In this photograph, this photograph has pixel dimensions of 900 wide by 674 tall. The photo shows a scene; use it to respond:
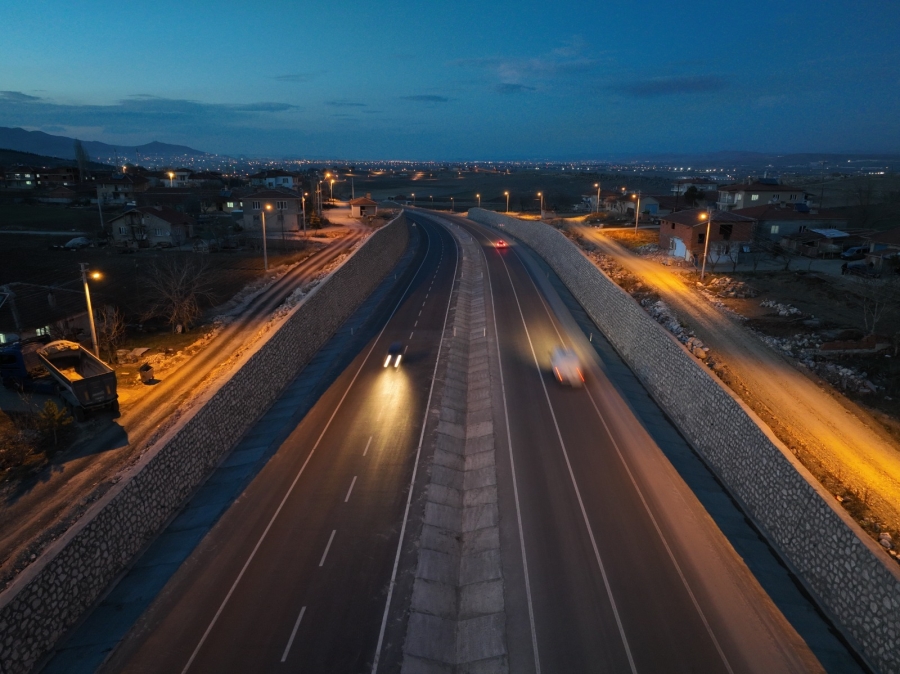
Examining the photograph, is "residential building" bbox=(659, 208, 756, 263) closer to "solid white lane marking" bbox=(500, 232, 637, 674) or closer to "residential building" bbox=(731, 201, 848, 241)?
"residential building" bbox=(731, 201, 848, 241)

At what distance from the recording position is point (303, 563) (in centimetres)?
1784

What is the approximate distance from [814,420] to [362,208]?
91262 millimetres

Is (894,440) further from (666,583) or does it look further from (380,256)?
(380,256)

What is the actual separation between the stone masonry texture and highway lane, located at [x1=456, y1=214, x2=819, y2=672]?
613mm

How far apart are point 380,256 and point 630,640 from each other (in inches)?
2017

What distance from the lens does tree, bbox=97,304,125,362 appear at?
35.3 m

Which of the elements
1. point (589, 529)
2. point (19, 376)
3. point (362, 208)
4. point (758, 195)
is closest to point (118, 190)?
point (362, 208)

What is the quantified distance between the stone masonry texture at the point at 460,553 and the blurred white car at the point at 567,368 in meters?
4.29

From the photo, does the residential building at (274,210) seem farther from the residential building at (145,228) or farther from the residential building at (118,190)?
the residential building at (118,190)

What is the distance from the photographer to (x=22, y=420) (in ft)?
86.4

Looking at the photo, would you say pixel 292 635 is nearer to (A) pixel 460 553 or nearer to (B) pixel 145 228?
(A) pixel 460 553

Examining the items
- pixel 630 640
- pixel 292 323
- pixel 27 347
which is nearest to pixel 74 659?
pixel 630 640

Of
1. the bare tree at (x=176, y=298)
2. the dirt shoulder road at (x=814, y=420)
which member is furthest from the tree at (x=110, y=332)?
the dirt shoulder road at (x=814, y=420)

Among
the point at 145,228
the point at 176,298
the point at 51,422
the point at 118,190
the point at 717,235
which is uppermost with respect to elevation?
the point at 118,190
